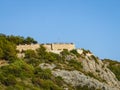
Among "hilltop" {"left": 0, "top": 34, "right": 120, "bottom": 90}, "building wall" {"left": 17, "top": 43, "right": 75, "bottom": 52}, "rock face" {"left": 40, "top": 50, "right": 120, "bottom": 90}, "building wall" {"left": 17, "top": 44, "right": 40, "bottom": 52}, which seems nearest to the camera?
"hilltop" {"left": 0, "top": 34, "right": 120, "bottom": 90}

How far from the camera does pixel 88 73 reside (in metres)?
95.7

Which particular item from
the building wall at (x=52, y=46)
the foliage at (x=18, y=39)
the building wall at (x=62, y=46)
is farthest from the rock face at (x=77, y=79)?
the foliage at (x=18, y=39)

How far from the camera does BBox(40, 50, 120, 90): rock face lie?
8775cm

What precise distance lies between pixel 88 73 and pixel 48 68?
396 inches

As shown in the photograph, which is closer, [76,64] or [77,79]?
[77,79]

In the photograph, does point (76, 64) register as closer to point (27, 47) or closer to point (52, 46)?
point (52, 46)

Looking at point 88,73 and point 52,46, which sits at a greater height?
point 52,46

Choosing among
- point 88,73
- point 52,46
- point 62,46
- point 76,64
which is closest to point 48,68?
point 88,73

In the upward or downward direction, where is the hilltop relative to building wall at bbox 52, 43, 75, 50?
downward

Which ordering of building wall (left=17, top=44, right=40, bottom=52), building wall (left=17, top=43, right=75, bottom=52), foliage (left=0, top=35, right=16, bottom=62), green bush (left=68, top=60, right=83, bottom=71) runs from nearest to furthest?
foliage (left=0, top=35, right=16, bottom=62)
green bush (left=68, top=60, right=83, bottom=71)
building wall (left=17, top=44, right=40, bottom=52)
building wall (left=17, top=43, right=75, bottom=52)

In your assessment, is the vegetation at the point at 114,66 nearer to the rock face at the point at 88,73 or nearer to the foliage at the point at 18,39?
the rock face at the point at 88,73

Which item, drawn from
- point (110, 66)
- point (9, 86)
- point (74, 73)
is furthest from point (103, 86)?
point (110, 66)

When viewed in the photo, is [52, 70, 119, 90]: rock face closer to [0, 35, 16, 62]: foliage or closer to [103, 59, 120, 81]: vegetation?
[0, 35, 16, 62]: foliage

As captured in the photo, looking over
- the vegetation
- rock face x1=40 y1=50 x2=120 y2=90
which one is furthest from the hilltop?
the vegetation
